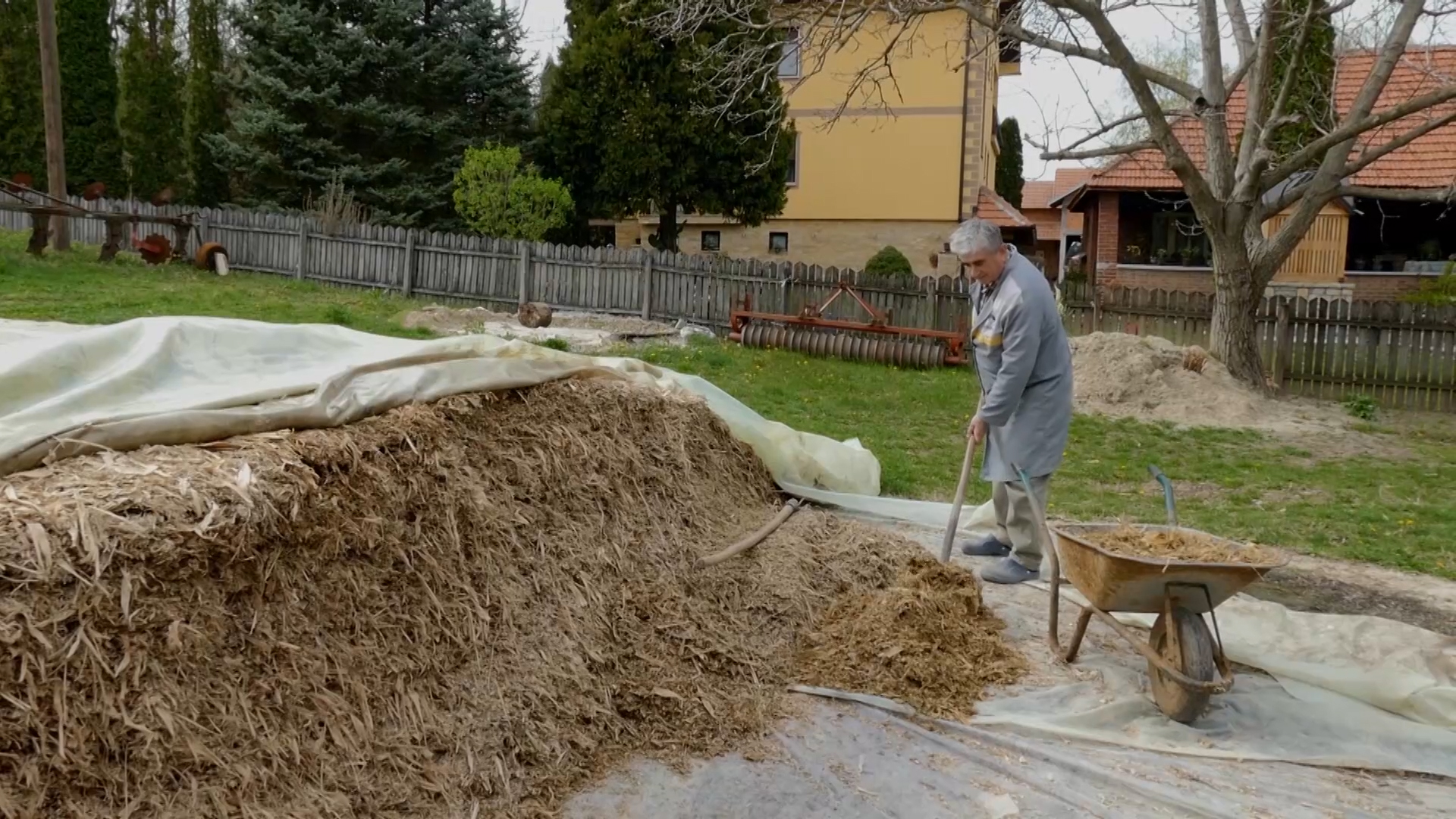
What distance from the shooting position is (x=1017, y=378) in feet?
16.6

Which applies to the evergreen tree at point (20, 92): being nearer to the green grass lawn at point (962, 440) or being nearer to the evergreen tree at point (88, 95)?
the evergreen tree at point (88, 95)

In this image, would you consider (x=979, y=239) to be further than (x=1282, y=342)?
No

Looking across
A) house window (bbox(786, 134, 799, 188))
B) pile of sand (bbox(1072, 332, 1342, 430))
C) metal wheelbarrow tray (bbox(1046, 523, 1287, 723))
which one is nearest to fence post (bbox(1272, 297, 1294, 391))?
pile of sand (bbox(1072, 332, 1342, 430))

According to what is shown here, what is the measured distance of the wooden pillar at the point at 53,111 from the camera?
16719mm

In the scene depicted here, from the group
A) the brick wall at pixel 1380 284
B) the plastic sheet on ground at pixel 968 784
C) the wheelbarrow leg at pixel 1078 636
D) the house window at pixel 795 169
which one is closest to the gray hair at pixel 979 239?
the wheelbarrow leg at pixel 1078 636

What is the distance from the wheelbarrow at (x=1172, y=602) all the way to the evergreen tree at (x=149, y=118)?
23.4m

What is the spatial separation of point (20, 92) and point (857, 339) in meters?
17.7

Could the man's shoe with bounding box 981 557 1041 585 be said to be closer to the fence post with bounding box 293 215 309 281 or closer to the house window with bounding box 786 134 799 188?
the fence post with bounding box 293 215 309 281

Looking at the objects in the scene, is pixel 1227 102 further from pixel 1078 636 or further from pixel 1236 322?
pixel 1078 636

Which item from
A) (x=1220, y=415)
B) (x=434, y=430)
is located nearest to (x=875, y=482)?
(x=434, y=430)

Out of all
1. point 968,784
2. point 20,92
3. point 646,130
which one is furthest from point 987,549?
point 20,92

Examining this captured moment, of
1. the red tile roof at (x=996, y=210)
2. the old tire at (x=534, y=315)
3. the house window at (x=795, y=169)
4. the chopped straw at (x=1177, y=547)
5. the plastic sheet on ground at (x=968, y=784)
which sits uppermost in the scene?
the house window at (x=795, y=169)

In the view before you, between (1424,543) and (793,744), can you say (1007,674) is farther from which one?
(1424,543)

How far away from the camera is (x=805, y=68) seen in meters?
27.8
